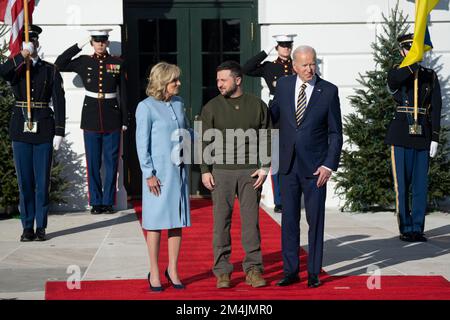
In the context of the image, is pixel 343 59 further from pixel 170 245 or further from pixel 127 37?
pixel 170 245

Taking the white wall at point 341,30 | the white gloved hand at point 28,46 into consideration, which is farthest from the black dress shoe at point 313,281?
the white wall at point 341,30

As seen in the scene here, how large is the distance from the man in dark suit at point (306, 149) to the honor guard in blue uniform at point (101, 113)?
4.79m

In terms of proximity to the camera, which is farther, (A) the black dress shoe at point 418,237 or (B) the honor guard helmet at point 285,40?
(B) the honor guard helmet at point 285,40

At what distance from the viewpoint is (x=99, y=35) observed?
12.0 meters

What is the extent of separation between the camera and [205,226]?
36.1 feet

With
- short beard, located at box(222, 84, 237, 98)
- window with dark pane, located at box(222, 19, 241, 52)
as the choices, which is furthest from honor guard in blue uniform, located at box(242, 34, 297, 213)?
short beard, located at box(222, 84, 237, 98)

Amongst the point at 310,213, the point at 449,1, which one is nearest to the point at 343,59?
the point at 449,1

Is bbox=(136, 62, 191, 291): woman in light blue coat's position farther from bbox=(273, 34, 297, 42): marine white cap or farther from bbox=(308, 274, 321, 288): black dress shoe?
bbox=(273, 34, 297, 42): marine white cap

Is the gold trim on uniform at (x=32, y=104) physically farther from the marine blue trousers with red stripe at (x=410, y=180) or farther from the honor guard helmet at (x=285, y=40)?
the marine blue trousers with red stripe at (x=410, y=180)

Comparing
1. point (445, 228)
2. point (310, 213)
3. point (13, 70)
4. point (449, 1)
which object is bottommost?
point (445, 228)

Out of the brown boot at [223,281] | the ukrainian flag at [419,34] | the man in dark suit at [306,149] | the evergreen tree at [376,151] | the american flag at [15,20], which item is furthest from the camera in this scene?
the evergreen tree at [376,151]

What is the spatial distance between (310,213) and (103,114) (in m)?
5.07

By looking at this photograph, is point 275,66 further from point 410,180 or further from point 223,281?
point 223,281

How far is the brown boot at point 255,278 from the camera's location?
24.6 feet
